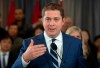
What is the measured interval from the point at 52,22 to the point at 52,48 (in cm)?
19

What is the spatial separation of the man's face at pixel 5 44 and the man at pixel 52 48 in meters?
2.49

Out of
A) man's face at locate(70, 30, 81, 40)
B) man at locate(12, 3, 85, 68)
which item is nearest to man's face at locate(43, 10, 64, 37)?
man at locate(12, 3, 85, 68)

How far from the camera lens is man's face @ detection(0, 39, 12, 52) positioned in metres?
4.80

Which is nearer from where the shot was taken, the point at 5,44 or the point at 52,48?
the point at 52,48

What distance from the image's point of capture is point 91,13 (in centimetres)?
692

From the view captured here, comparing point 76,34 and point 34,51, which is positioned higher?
point 34,51

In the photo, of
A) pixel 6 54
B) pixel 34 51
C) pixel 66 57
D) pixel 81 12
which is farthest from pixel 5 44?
pixel 34 51

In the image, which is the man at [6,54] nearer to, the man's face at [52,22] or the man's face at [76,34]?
the man's face at [76,34]

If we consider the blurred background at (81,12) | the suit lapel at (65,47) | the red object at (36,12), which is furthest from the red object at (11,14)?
the suit lapel at (65,47)

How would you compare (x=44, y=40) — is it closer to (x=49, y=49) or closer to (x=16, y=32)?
(x=49, y=49)

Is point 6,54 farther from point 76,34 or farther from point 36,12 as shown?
point 36,12

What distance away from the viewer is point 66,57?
7.59 feet

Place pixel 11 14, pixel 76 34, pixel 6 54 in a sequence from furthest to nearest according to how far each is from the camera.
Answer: pixel 11 14
pixel 6 54
pixel 76 34

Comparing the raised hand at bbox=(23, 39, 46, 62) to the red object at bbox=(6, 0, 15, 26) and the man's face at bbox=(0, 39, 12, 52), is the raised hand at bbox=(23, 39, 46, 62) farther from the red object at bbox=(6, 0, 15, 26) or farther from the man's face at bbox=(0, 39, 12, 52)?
the red object at bbox=(6, 0, 15, 26)
